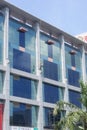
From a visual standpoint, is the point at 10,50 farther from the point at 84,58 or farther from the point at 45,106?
the point at 84,58

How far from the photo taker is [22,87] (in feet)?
146

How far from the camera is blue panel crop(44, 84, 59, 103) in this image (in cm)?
4818

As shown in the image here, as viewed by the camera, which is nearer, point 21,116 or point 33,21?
point 21,116

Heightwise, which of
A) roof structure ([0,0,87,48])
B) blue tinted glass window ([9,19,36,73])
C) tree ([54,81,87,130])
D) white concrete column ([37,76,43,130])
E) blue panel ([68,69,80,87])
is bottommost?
tree ([54,81,87,130])

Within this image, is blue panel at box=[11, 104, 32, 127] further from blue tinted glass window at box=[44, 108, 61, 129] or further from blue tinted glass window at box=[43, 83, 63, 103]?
blue tinted glass window at box=[43, 83, 63, 103]

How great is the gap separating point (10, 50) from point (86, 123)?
14.9 metres

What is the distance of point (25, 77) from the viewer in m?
45.2

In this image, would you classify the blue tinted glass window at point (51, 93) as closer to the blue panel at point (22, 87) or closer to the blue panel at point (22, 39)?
the blue panel at point (22, 87)

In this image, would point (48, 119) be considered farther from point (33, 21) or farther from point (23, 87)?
point (33, 21)

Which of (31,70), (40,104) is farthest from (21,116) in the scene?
(31,70)

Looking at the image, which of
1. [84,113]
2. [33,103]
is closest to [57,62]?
[33,103]

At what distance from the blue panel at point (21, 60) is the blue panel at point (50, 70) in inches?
138

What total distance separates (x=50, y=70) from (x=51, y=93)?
321cm

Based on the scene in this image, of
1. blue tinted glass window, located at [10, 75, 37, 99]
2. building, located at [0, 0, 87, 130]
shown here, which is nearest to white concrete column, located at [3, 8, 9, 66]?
building, located at [0, 0, 87, 130]
